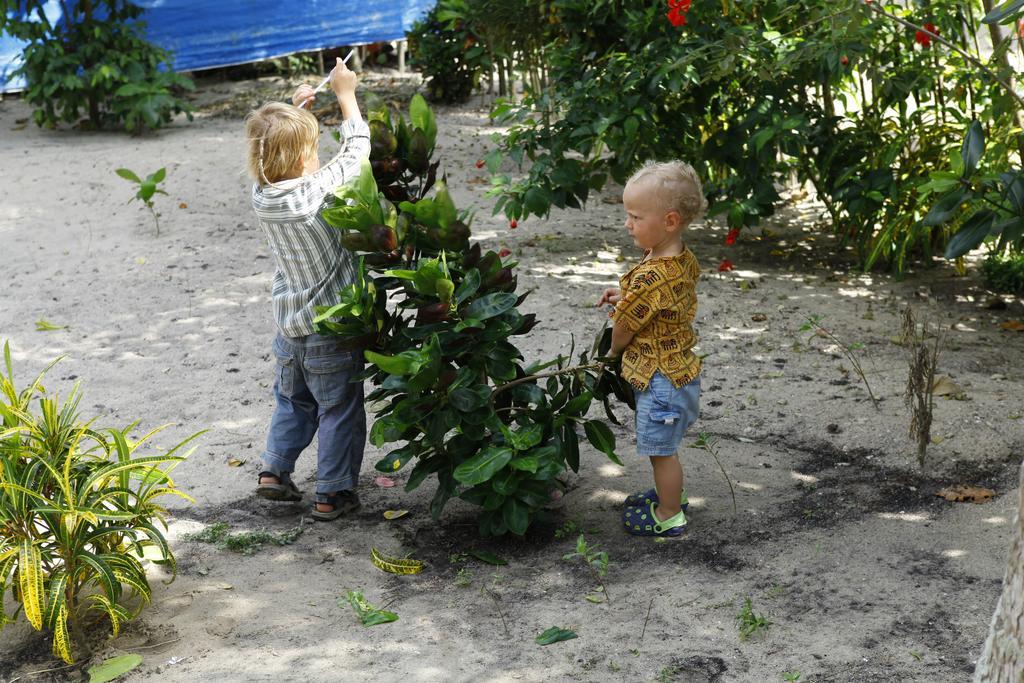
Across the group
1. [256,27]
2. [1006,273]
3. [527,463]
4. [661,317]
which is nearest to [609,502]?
[527,463]

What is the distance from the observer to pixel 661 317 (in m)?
3.36

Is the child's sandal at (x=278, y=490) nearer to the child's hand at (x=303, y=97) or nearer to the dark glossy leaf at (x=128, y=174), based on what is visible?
the child's hand at (x=303, y=97)

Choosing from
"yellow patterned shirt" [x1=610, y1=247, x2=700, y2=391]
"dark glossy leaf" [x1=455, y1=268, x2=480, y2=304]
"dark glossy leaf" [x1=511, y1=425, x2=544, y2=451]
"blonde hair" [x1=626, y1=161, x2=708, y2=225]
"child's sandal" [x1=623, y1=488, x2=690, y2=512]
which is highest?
"blonde hair" [x1=626, y1=161, x2=708, y2=225]

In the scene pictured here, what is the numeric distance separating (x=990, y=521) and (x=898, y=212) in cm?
287

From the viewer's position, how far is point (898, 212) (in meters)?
5.96

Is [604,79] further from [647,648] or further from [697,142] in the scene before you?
[647,648]

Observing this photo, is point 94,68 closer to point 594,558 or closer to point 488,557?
point 488,557

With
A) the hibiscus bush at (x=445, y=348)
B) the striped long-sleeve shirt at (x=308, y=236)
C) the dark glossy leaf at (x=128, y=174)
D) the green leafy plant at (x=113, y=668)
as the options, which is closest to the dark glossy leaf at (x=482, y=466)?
the hibiscus bush at (x=445, y=348)

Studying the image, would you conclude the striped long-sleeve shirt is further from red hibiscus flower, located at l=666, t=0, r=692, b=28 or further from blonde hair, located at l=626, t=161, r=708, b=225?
red hibiscus flower, located at l=666, t=0, r=692, b=28

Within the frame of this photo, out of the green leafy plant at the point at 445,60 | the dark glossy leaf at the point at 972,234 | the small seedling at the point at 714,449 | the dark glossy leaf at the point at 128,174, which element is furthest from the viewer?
the green leafy plant at the point at 445,60

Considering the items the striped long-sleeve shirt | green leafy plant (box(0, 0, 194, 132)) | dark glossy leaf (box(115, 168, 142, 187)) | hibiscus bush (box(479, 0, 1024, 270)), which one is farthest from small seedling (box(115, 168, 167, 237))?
the striped long-sleeve shirt

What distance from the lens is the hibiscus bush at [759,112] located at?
5406 millimetres

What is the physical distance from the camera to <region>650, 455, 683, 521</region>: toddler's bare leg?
3.49 metres

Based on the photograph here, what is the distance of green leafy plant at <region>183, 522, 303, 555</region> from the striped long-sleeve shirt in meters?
0.69
